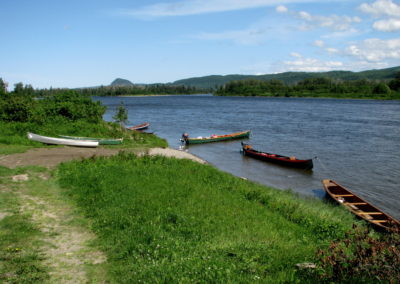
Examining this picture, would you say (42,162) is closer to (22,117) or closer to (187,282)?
(22,117)

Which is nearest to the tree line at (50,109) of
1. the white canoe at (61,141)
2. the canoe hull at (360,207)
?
the white canoe at (61,141)

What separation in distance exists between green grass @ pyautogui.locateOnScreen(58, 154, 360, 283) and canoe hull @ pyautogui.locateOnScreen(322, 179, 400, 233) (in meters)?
1.01

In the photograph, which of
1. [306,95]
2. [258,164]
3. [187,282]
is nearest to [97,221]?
[187,282]

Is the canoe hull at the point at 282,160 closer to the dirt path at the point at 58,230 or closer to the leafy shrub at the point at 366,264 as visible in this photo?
the dirt path at the point at 58,230

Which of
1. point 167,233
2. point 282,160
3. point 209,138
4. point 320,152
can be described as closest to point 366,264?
point 167,233

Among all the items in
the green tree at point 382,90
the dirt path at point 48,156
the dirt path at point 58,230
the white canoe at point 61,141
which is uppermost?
the green tree at point 382,90

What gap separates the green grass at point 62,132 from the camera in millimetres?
27344

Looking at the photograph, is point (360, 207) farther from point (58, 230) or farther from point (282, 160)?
point (58, 230)

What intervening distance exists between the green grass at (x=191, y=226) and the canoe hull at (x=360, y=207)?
101 centimetres

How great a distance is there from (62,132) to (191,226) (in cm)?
2496

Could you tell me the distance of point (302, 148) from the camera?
1547 inches

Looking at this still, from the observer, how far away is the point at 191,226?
415 inches

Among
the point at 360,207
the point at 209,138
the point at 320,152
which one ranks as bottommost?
the point at 360,207

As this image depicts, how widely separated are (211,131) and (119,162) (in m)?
36.2
